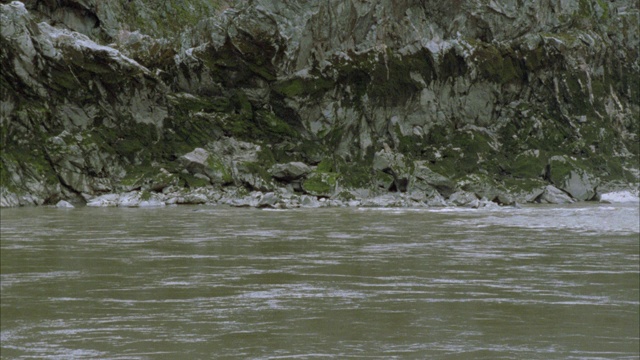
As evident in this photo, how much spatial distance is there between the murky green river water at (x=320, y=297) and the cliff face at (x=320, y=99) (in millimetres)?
35067

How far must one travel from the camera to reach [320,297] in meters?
11.6

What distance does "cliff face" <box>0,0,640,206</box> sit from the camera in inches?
2346

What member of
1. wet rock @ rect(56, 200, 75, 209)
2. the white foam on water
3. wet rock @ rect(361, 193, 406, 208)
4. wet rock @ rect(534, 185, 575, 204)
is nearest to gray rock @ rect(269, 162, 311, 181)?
wet rock @ rect(361, 193, 406, 208)

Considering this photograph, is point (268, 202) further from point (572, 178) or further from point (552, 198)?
point (572, 178)

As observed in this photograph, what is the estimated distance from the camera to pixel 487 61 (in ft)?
253

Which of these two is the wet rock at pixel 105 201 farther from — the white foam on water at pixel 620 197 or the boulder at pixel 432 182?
the white foam on water at pixel 620 197

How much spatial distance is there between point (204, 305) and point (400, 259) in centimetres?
763

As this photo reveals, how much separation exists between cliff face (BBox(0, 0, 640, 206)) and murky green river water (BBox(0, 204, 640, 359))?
35.1 meters

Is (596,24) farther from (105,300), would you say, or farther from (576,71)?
(105,300)

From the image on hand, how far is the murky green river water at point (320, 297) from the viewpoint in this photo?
818cm

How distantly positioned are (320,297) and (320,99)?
61.6 meters

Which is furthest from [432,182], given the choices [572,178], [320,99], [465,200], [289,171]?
[320,99]

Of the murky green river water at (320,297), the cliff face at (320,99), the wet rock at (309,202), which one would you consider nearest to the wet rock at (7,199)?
the cliff face at (320,99)

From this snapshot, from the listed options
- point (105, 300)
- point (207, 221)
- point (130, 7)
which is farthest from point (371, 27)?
point (105, 300)
